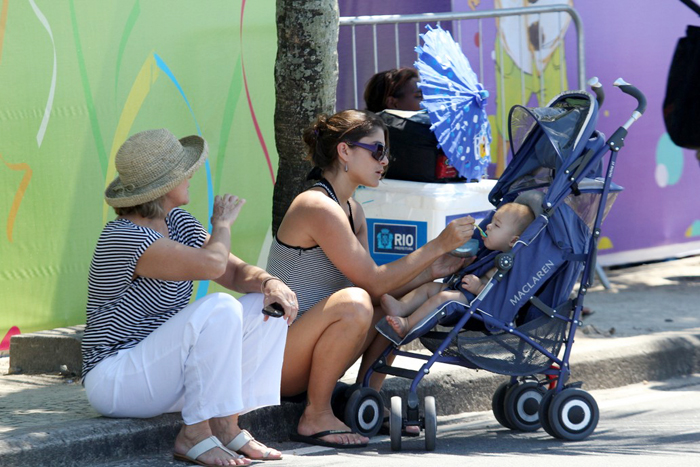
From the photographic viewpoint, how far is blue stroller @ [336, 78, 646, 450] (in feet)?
15.1

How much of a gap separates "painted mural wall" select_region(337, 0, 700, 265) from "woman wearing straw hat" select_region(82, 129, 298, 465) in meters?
3.14

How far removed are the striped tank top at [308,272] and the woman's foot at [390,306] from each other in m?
0.23

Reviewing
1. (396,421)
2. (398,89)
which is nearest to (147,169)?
(396,421)

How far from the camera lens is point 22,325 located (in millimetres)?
5949

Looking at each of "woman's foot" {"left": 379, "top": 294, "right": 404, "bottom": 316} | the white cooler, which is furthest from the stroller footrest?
the white cooler

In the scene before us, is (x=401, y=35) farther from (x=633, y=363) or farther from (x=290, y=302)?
(x=290, y=302)

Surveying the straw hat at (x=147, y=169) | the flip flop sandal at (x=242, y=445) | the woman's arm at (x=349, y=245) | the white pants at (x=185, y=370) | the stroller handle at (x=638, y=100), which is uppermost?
the stroller handle at (x=638, y=100)

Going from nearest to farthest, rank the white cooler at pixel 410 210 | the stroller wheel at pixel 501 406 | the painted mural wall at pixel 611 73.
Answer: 1. the stroller wheel at pixel 501 406
2. the white cooler at pixel 410 210
3. the painted mural wall at pixel 611 73

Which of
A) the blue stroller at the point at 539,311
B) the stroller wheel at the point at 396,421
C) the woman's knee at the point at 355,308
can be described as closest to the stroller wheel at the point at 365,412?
the blue stroller at the point at 539,311

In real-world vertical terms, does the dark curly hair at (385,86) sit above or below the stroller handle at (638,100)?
→ above

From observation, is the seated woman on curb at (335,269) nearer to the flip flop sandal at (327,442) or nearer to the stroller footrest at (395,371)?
the flip flop sandal at (327,442)

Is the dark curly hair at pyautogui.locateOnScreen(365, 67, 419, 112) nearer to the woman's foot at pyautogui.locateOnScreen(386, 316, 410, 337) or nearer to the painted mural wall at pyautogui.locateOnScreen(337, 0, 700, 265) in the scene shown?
the painted mural wall at pyautogui.locateOnScreen(337, 0, 700, 265)

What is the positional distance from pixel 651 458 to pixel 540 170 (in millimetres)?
1393

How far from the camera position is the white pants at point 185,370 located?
413cm
